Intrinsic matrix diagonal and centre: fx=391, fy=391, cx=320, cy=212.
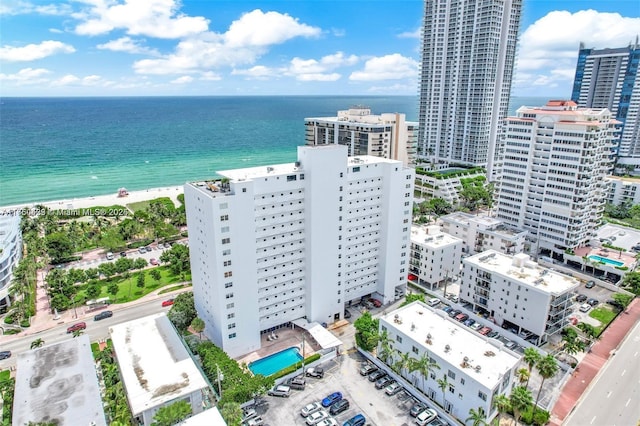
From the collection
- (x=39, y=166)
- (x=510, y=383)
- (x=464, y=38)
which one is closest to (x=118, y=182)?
(x=39, y=166)

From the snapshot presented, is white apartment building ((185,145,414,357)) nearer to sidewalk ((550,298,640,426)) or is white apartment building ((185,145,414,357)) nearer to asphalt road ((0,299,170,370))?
asphalt road ((0,299,170,370))

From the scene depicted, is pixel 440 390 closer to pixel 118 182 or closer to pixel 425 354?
pixel 425 354

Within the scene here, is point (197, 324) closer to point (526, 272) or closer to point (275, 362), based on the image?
point (275, 362)

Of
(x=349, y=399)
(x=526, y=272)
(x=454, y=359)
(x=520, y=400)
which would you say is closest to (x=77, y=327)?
(x=349, y=399)

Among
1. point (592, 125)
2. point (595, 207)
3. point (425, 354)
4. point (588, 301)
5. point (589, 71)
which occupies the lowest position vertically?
point (588, 301)

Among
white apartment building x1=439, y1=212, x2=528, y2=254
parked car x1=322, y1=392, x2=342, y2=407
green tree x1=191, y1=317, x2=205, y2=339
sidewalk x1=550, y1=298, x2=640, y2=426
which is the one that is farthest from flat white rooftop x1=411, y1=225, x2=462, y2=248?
green tree x1=191, y1=317, x2=205, y2=339
